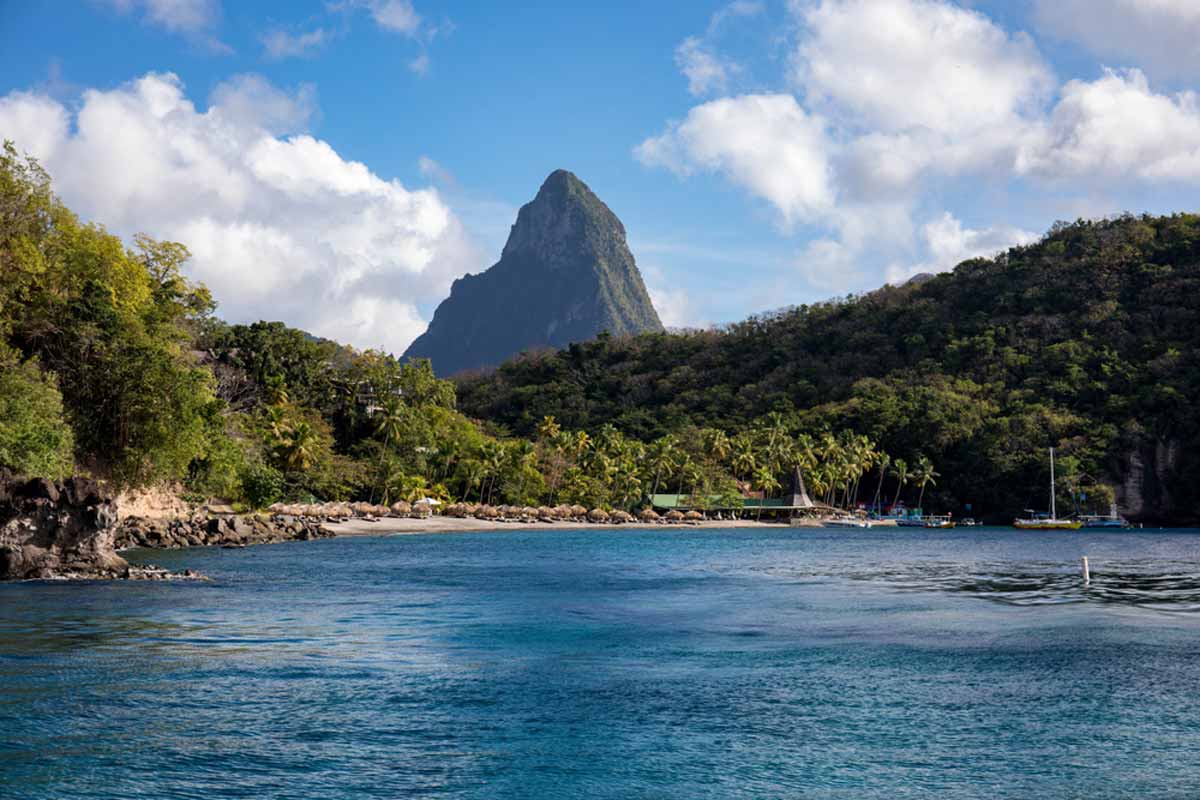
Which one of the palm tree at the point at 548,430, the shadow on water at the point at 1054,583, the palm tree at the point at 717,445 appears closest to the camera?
the shadow on water at the point at 1054,583

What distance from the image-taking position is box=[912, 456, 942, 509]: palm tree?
116 meters

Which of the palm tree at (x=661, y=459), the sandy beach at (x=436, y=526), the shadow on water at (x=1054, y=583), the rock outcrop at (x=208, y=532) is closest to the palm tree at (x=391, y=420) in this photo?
the sandy beach at (x=436, y=526)

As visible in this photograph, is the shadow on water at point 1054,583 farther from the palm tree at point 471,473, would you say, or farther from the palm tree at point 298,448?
the palm tree at point 471,473

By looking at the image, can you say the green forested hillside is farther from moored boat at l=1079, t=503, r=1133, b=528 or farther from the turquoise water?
the turquoise water

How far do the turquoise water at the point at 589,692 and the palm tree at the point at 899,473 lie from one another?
8350 cm

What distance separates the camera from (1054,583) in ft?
127

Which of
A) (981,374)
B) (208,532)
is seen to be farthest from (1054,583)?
(981,374)

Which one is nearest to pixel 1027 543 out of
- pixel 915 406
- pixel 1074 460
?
pixel 1074 460

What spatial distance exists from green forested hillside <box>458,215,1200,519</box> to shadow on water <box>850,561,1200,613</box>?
221ft

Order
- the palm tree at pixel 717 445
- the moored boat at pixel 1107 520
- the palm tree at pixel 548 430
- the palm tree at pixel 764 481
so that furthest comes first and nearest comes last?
1. the palm tree at pixel 717 445
2. the palm tree at pixel 548 430
3. the palm tree at pixel 764 481
4. the moored boat at pixel 1107 520

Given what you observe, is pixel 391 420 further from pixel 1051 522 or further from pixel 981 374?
pixel 981 374

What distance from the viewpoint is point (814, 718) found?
49.7ft

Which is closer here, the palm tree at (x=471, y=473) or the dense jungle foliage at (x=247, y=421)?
the dense jungle foliage at (x=247, y=421)

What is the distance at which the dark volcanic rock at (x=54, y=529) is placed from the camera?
29875mm
